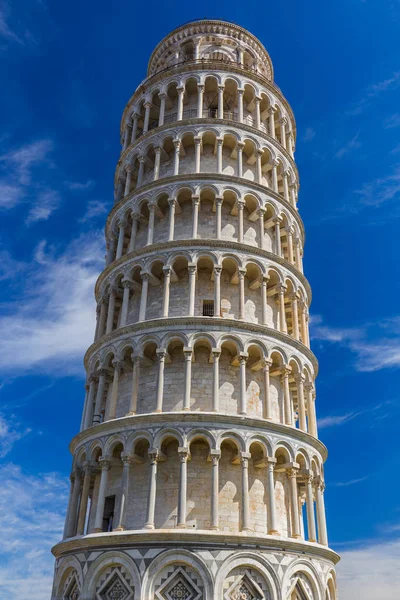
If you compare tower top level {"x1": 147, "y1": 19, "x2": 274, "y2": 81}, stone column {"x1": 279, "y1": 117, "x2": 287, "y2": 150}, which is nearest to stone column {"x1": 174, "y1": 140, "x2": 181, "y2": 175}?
stone column {"x1": 279, "y1": 117, "x2": 287, "y2": 150}

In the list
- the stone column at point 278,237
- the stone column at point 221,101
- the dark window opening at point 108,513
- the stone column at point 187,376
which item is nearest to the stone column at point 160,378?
the stone column at point 187,376

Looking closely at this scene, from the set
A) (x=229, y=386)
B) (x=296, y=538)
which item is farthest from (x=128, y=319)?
A: (x=296, y=538)

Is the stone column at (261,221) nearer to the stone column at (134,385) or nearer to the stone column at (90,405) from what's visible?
the stone column at (134,385)

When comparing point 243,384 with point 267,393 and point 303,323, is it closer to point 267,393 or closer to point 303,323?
point 267,393

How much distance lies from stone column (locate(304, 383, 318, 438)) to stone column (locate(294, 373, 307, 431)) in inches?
38.7

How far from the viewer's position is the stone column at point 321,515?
77.2ft

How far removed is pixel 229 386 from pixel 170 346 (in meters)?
3.08

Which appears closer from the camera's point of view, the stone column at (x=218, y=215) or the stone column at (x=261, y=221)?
the stone column at (x=218, y=215)

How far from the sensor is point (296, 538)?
2202 centimetres

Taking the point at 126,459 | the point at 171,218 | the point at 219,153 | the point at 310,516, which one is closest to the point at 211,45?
the point at 219,153

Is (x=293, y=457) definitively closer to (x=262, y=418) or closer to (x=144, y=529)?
(x=262, y=418)

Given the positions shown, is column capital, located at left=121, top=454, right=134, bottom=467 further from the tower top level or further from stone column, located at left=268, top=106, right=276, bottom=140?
the tower top level

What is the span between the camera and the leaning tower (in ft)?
65.6

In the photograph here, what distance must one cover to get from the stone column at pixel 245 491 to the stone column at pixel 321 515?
467 centimetres
